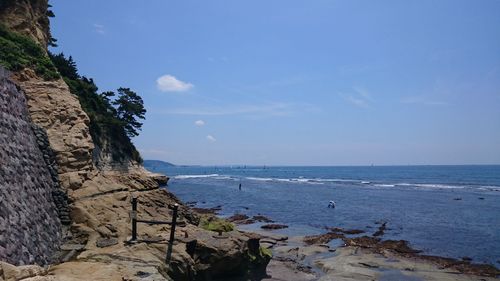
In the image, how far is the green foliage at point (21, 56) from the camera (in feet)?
78.9

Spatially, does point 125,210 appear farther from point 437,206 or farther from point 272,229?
point 437,206

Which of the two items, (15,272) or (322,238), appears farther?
(322,238)

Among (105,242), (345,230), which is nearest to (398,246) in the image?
(345,230)

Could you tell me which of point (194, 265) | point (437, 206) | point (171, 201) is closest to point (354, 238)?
point (171, 201)

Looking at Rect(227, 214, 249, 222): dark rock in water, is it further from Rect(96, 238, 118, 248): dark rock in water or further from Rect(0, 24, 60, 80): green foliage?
Rect(96, 238, 118, 248): dark rock in water

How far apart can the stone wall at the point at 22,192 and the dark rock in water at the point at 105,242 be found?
1.56 meters

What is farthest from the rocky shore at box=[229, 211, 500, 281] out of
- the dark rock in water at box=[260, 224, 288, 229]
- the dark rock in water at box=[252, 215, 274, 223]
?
the dark rock in water at box=[252, 215, 274, 223]

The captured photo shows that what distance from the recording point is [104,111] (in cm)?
5547

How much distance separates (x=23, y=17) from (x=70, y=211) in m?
26.1

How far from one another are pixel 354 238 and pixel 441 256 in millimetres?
6829

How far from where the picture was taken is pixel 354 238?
31.3m

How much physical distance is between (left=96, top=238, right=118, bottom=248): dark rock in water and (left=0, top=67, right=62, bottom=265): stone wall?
1.56 m

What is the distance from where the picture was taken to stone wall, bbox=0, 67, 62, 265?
40.8ft

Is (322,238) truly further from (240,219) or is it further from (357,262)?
(240,219)
